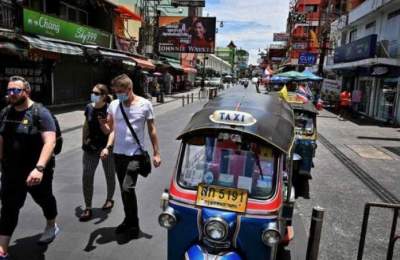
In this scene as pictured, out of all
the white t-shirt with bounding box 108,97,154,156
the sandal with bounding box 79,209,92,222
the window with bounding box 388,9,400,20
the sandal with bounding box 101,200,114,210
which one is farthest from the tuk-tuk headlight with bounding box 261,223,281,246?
the window with bounding box 388,9,400,20

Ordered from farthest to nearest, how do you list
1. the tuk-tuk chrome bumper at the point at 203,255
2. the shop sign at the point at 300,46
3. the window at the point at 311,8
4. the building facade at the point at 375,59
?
the window at the point at 311,8, the shop sign at the point at 300,46, the building facade at the point at 375,59, the tuk-tuk chrome bumper at the point at 203,255

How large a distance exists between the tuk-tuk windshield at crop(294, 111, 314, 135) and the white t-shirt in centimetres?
415

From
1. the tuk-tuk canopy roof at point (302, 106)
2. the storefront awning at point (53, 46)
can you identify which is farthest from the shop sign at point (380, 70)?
the storefront awning at point (53, 46)

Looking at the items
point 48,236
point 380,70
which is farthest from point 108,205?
point 380,70

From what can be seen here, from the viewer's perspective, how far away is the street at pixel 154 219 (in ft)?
14.7

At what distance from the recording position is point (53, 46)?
580 inches

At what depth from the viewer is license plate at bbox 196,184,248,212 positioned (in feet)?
10.6

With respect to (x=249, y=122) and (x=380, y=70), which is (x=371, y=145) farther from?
(x=249, y=122)

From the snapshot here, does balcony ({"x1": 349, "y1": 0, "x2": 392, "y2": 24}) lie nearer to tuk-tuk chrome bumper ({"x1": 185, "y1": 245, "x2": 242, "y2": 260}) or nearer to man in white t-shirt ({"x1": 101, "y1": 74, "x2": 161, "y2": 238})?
man in white t-shirt ({"x1": 101, "y1": 74, "x2": 161, "y2": 238})

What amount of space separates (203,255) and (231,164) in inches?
30.6

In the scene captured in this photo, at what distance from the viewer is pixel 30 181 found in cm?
378

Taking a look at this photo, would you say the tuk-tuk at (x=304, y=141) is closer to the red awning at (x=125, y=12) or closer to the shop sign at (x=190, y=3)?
the red awning at (x=125, y=12)

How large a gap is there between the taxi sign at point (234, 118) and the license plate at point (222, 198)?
0.55 m

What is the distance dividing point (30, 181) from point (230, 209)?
1.93 metres
